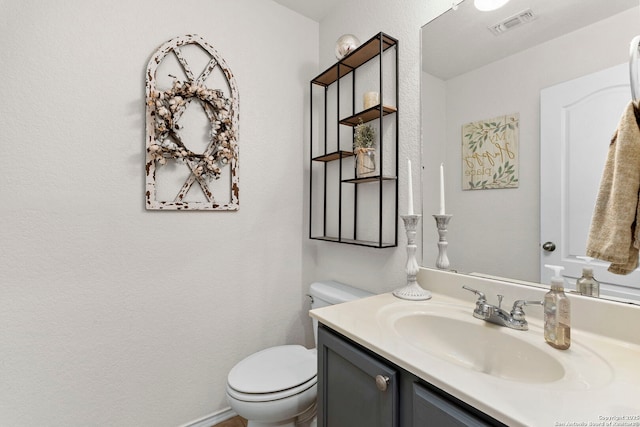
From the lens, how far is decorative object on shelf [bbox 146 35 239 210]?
1413 mm

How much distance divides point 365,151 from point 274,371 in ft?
3.63

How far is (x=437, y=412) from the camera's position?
65 centimetres

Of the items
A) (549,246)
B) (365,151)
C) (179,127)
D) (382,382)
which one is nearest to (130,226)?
(179,127)

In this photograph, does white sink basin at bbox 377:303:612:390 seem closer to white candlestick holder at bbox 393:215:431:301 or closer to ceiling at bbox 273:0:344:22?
white candlestick holder at bbox 393:215:431:301

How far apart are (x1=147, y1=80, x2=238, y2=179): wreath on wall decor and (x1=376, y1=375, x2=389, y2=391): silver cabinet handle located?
1.24m

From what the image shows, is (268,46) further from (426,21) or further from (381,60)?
(426,21)

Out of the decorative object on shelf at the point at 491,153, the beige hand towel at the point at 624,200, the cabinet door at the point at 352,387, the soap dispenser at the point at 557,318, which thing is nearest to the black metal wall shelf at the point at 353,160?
the decorative object on shelf at the point at 491,153

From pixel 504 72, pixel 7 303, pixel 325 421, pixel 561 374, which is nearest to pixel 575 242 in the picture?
pixel 561 374

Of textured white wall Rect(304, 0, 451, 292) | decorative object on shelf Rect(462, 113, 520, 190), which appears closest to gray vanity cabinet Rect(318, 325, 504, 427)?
Answer: textured white wall Rect(304, 0, 451, 292)

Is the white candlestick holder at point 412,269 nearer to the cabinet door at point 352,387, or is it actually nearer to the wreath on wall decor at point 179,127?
the cabinet door at point 352,387

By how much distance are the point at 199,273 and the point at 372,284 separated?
3.02 ft

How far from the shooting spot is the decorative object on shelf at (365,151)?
147 cm

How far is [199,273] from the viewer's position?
158 centimetres

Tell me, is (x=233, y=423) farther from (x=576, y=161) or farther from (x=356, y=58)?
(x=356, y=58)
